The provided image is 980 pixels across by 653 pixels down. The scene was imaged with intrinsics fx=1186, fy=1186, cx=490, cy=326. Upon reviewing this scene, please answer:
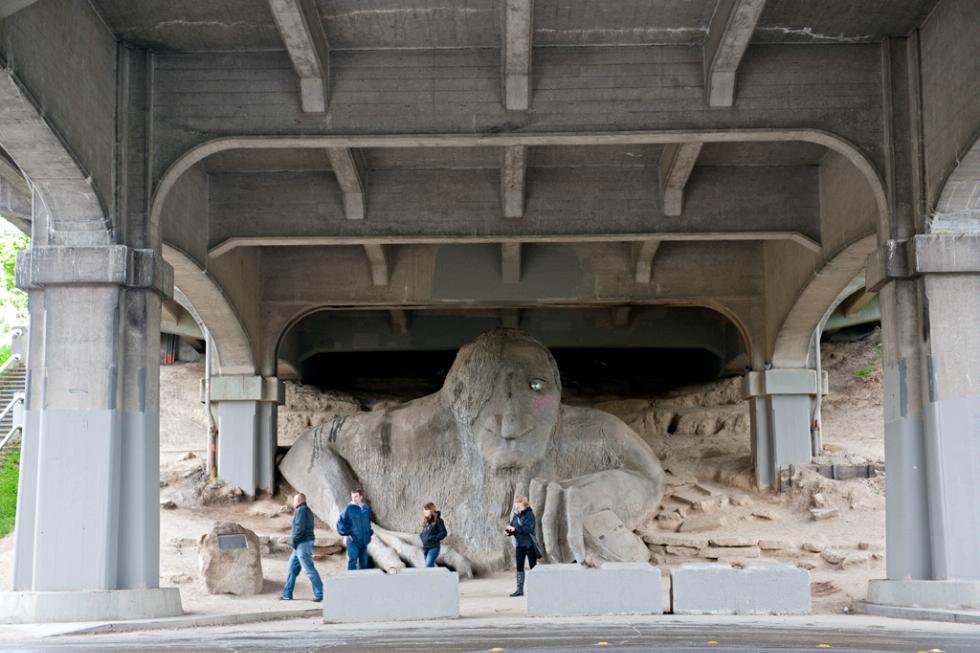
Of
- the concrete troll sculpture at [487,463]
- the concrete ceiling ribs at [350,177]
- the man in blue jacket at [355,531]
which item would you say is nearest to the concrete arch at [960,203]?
the concrete troll sculpture at [487,463]

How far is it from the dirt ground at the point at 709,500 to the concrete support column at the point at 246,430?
473 millimetres

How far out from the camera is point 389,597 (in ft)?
39.7

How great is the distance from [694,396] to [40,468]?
17451mm

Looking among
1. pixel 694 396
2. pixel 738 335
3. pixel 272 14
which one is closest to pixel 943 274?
pixel 272 14

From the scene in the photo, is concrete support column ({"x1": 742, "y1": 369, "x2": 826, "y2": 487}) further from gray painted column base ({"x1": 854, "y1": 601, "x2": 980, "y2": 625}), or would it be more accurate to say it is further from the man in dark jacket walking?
the man in dark jacket walking

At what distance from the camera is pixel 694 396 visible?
89.8 feet

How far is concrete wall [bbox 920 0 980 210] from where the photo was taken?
11.9 meters

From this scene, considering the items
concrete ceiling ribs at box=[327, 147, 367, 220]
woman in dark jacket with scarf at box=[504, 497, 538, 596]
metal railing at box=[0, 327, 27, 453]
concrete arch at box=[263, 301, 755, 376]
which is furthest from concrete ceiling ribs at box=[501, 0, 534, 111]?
metal railing at box=[0, 327, 27, 453]

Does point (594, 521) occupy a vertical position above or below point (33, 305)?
below

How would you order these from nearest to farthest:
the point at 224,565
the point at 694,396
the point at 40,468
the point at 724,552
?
the point at 40,468 < the point at 224,565 < the point at 724,552 < the point at 694,396

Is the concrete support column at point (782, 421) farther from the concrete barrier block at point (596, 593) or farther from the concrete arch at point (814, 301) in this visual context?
A: the concrete barrier block at point (596, 593)

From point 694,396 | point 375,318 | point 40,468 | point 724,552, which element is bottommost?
point 724,552

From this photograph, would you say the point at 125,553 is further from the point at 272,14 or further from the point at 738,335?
the point at 738,335

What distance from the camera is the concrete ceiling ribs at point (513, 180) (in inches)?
653
